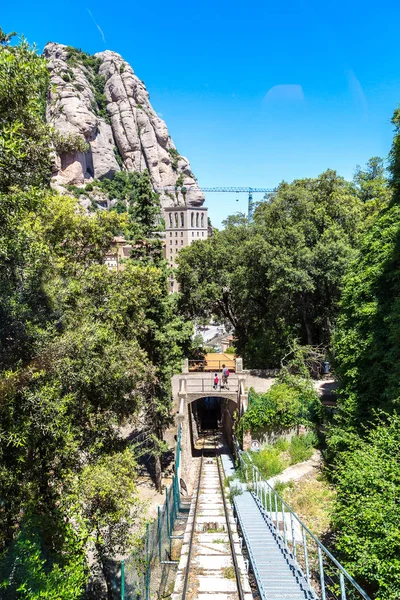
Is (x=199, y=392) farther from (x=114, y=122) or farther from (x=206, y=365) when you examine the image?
(x=114, y=122)

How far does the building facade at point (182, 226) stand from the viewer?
111 m

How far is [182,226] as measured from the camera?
113 meters

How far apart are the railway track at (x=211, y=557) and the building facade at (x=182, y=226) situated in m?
97.5

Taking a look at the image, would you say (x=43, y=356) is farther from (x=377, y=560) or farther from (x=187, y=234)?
(x=187, y=234)

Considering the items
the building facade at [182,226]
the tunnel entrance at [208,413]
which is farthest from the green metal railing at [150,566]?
the building facade at [182,226]

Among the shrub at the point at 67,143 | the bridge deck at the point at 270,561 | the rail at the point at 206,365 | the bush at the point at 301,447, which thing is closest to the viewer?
the bridge deck at the point at 270,561

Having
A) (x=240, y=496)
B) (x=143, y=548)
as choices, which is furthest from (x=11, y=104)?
(x=240, y=496)

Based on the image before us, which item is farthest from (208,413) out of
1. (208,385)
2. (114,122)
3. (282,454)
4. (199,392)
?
(114,122)

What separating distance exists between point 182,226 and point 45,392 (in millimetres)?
107925

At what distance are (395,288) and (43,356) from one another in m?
10.6

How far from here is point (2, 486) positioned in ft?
23.0

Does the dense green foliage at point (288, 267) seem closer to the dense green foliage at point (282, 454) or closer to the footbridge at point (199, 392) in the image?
the footbridge at point (199, 392)

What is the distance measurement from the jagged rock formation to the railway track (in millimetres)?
95665

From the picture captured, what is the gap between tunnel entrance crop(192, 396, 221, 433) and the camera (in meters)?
34.2
